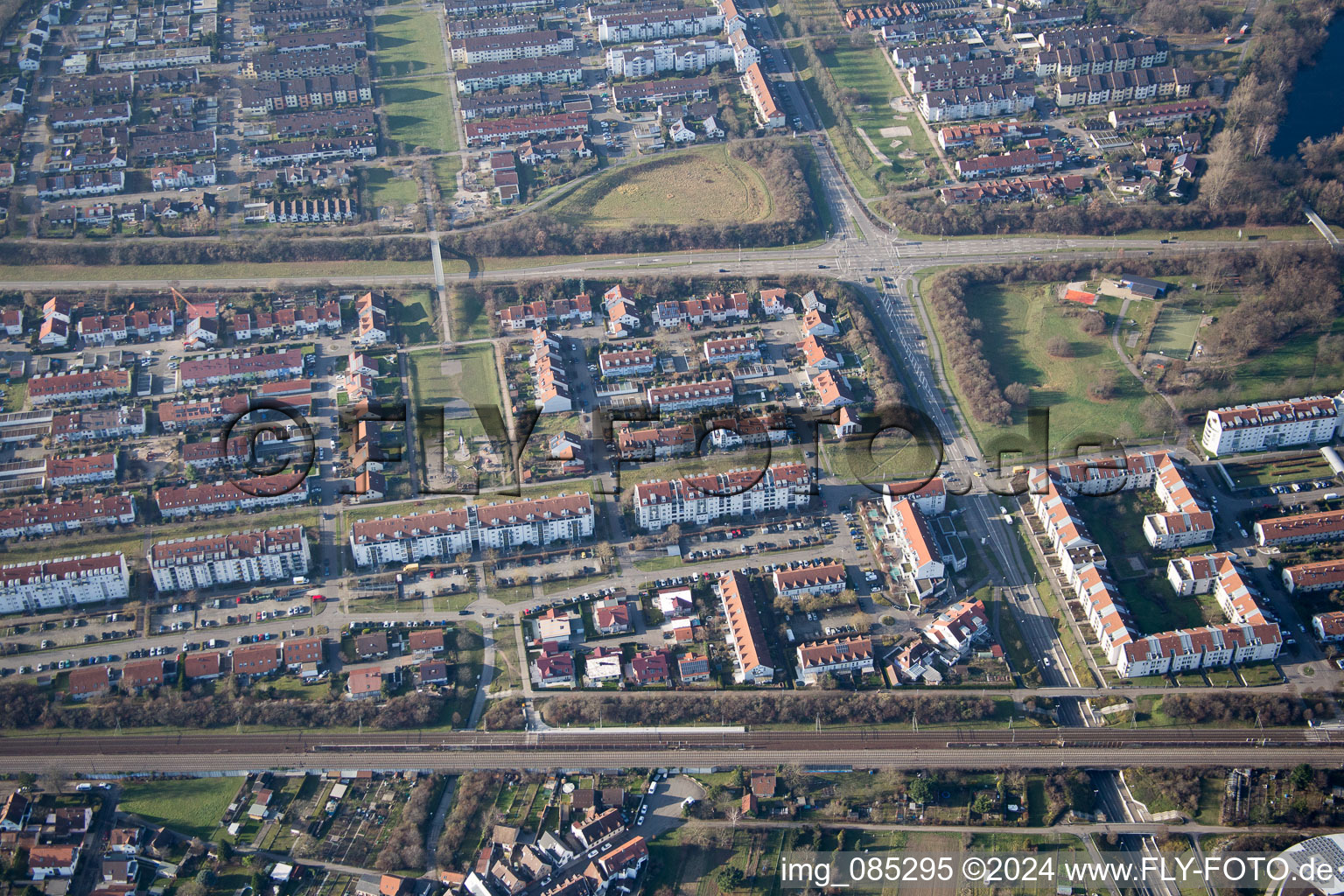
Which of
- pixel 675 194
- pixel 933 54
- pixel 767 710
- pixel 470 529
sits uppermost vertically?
pixel 933 54

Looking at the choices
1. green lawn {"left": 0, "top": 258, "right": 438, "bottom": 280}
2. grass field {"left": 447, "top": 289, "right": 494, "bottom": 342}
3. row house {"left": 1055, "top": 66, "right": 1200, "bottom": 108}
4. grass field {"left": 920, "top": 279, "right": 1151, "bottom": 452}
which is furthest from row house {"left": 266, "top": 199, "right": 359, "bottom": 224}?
row house {"left": 1055, "top": 66, "right": 1200, "bottom": 108}

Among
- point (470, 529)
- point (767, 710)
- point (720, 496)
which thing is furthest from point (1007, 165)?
point (767, 710)

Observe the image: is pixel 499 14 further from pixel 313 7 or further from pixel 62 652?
pixel 62 652

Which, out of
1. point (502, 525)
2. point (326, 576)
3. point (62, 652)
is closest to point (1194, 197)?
point (502, 525)

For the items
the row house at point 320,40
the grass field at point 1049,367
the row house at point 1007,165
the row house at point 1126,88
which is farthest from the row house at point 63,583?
the row house at point 1126,88

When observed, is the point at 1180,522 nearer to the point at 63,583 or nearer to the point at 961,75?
the point at 961,75

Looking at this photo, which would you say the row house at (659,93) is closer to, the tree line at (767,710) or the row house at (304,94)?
the row house at (304,94)
